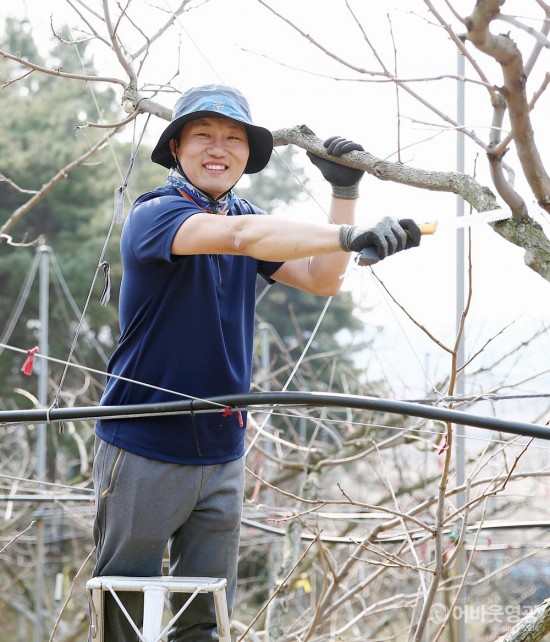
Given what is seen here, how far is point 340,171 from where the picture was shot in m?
2.16

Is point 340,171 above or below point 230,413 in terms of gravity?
above

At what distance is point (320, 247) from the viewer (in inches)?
71.3

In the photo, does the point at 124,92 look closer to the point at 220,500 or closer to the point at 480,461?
the point at 220,500

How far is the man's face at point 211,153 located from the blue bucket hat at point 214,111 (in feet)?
0.10

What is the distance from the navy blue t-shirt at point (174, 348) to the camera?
6.71 ft

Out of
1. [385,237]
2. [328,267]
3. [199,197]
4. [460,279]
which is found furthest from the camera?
[460,279]

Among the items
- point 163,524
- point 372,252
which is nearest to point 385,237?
point 372,252

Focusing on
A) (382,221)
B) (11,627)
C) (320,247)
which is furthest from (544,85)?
(11,627)

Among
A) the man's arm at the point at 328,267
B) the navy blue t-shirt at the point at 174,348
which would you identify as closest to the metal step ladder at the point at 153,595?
the navy blue t-shirt at the point at 174,348

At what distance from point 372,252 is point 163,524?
798 millimetres

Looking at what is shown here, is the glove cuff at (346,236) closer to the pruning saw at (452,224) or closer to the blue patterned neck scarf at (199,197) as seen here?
the pruning saw at (452,224)

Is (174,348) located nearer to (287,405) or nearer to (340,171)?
(287,405)

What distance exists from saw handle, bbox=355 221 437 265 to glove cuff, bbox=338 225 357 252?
4 centimetres

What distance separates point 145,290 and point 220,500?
0.51m
